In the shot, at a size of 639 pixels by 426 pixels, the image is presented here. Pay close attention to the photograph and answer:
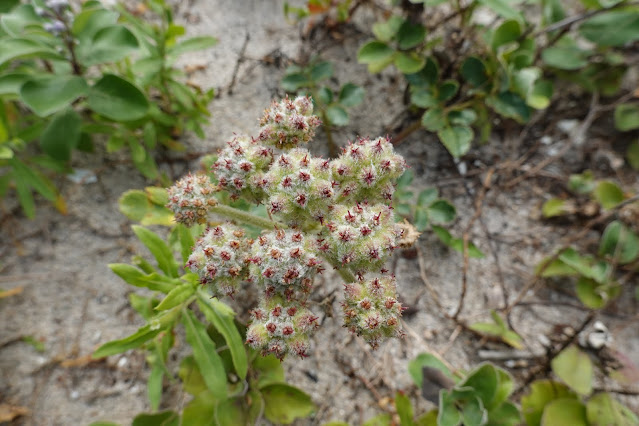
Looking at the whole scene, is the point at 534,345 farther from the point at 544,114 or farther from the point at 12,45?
the point at 12,45

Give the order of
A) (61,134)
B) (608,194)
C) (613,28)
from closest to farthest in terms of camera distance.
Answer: (61,134) → (613,28) → (608,194)

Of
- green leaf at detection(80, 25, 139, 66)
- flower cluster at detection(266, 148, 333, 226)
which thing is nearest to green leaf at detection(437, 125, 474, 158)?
flower cluster at detection(266, 148, 333, 226)

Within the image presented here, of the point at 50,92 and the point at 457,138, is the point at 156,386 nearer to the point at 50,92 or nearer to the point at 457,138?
the point at 50,92

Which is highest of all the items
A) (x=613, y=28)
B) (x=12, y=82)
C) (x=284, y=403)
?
(x=613, y=28)

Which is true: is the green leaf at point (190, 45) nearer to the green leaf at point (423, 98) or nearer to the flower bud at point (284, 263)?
the green leaf at point (423, 98)

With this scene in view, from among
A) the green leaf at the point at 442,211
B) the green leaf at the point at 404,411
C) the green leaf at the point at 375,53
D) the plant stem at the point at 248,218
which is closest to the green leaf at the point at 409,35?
the green leaf at the point at 375,53

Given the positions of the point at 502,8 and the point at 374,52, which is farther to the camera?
the point at 374,52

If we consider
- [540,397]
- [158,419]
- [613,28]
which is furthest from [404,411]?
[613,28]
